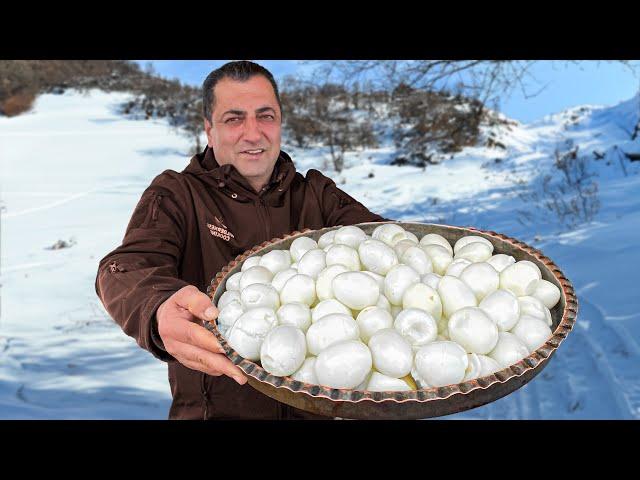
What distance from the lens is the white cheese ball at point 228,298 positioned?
1426 millimetres

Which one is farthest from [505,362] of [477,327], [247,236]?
[247,236]

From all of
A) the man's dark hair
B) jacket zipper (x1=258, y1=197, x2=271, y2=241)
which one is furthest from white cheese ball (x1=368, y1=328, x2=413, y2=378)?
the man's dark hair

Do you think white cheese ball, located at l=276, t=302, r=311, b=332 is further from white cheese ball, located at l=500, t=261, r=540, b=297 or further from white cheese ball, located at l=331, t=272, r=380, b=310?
white cheese ball, located at l=500, t=261, r=540, b=297

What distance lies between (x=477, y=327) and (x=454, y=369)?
14cm

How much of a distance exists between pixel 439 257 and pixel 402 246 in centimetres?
11

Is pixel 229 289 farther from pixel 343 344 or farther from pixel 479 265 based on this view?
pixel 479 265

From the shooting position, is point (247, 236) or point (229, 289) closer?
point (229, 289)

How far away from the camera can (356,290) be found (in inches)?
52.3

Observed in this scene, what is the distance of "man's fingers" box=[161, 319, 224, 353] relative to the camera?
1285 millimetres

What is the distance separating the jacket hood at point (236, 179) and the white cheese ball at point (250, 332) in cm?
80

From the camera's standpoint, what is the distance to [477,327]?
4.01 feet

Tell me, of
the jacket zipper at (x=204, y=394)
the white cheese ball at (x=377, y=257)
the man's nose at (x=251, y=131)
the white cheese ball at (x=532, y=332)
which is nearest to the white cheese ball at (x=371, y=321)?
the white cheese ball at (x=377, y=257)

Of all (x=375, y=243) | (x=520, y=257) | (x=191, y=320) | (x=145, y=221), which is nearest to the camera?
(x=191, y=320)

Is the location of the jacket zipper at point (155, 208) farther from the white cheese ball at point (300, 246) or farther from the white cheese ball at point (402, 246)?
the white cheese ball at point (402, 246)
